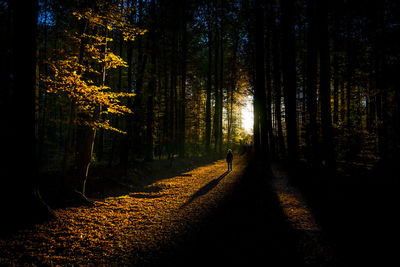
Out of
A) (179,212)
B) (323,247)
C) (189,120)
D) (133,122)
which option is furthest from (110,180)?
(189,120)

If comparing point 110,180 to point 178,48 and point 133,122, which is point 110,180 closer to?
point 133,122

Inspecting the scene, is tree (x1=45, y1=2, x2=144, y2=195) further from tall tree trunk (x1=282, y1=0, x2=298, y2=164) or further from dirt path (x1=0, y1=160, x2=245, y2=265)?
tall tree trunk (x1=282, y1=0, x2=298, y2=164)

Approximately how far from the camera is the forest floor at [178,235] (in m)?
3.90

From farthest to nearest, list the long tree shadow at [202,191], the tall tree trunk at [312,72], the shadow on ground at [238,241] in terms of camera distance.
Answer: the tall tree trunk at [312,72]
the long tree shadow at [202,191]
the shadow on ground at [238,241]

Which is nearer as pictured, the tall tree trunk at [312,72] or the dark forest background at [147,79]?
the dark forest background at [147,79]

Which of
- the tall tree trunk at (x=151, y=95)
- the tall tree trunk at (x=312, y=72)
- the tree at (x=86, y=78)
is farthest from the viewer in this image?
the tall tree trunk at (x=151, y=95)

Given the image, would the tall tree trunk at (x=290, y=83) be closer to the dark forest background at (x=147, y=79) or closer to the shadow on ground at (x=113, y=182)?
the dark forest background at (x=147, y=79)

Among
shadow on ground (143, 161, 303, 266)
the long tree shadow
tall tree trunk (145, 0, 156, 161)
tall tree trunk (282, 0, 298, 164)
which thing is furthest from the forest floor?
tall tree trunk (145, 0, 156, 161)

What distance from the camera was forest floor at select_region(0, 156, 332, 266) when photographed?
390cm

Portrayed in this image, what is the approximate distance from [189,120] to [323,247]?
24.0m

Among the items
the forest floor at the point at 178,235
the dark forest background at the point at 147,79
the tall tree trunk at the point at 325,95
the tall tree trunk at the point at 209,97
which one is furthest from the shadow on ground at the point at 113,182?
the tall tree trunk at the point at 209,97

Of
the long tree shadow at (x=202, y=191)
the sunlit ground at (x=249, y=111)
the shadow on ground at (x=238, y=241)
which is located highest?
the sunlit ground at (x=249, y=111)

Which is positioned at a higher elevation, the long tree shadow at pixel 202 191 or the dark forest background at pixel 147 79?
the dark forest background at pixel 147 79

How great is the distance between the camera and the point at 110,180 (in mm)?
10969
